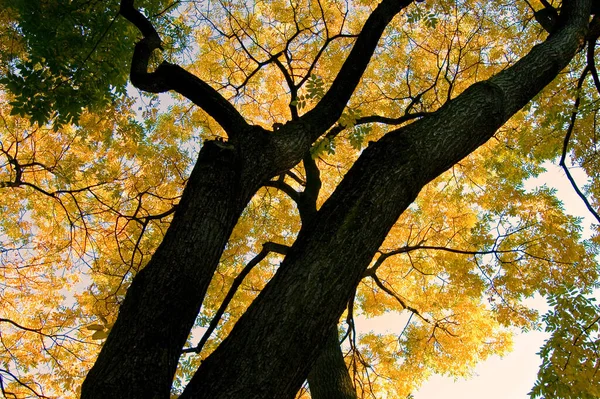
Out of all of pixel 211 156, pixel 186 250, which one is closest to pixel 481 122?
pixel 211 156

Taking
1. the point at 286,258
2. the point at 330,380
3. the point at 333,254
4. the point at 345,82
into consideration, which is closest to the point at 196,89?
the point at 345,82

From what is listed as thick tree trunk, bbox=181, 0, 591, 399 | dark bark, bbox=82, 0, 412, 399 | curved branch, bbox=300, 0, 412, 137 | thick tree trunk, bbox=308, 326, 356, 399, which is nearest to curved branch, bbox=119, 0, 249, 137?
dark bark, bbox=82, 0, 412, 399

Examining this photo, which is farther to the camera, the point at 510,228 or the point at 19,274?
the point at 19,274

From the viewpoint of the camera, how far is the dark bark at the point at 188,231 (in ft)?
6.04

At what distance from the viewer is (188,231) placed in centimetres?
220

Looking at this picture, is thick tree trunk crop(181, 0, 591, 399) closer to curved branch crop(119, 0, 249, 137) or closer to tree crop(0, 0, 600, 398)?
tree crop(0, 0, 600, 398)

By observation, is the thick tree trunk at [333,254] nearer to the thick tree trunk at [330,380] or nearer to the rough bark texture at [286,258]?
the rough bark texture at [286,258]

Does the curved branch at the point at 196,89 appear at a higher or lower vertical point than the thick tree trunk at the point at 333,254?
higher

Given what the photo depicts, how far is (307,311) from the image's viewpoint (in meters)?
1.94

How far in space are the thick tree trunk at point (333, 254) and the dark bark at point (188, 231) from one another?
24 cm

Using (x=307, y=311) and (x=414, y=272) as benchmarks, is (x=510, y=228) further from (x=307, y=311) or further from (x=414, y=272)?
(x=307, y=311)

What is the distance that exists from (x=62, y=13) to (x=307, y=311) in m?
3.41

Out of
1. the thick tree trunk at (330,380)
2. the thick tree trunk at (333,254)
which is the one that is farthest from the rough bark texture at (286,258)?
the thick tree trunk at (330,380)

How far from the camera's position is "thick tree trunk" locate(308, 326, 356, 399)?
4.20 metres
